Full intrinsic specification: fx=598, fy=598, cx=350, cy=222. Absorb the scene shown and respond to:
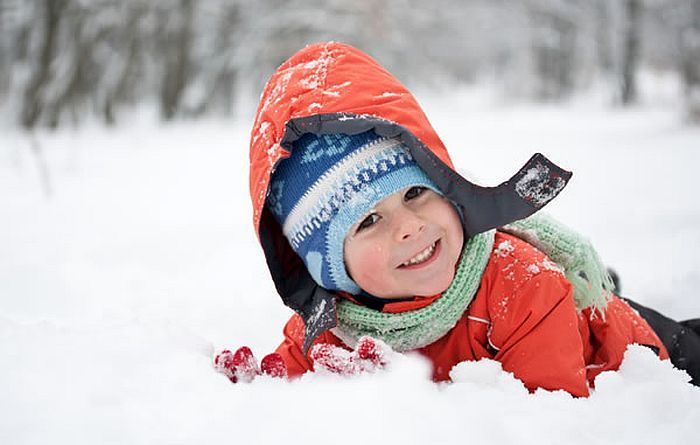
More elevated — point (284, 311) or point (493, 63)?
point (284, 311)

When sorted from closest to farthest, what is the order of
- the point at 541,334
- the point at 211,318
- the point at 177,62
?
A: the point at 541,334
the point at 211,318
the point at 177,62

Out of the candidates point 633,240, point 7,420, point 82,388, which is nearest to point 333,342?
point 82,388

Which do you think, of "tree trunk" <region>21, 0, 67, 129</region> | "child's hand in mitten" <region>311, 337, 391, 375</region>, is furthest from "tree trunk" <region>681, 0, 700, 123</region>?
"tree trunk" <region>21, 0, 67, 129</region>

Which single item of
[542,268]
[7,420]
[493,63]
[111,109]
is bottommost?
[493,63]

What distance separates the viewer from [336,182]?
63.1 inches

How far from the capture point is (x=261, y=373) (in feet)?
5.07

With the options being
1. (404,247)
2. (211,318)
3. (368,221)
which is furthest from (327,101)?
(211,318)

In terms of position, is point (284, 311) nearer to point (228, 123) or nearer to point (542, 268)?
point (542, 268)

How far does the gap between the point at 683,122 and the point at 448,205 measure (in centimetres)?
875

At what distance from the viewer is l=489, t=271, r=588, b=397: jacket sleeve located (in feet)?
4.81

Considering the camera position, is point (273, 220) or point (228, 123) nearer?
point (273, 220)

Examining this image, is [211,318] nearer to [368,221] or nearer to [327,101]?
[368,221]

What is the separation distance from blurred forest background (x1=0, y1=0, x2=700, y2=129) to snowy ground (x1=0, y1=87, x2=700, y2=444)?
5.47 m

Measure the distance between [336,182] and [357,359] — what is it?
1.55 feet
